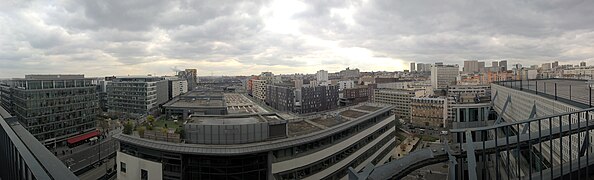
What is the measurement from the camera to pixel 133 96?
41375 millimetres

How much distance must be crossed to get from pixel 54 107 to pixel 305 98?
28.2m

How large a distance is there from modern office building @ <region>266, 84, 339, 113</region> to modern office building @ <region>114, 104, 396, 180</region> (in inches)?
1168

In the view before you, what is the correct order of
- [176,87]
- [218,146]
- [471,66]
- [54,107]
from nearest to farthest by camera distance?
1. [218,146]
2. [54,107]
3. [176,87]
4. [471,66]

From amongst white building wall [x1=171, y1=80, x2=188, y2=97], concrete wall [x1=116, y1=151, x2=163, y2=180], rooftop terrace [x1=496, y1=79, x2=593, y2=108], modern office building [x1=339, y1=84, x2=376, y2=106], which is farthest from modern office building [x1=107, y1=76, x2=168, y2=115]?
rooftop terrace [x1=496, y1=79, x2=593, y2=108]

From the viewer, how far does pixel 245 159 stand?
11.3 m

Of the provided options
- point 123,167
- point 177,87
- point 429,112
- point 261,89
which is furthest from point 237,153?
point 177,87

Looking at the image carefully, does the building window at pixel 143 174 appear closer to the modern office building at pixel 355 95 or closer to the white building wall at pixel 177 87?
the modern office building at pixel 355 95

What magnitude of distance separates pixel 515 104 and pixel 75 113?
106ft

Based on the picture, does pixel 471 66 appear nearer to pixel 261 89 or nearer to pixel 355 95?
pixel 355 95

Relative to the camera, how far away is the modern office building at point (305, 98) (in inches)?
1751

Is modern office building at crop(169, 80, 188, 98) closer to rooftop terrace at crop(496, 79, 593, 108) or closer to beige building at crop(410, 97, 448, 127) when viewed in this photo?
beige building at crop(410, 97, 448, 127)

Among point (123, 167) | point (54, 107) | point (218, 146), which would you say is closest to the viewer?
point (218, 146)

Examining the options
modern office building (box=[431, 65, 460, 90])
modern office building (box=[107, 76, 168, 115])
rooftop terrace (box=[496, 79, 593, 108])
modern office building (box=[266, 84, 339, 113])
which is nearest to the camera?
rooftop terrace (box=[496, 79, 593, 108])

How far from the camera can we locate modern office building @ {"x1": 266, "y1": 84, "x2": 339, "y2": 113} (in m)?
44.5
